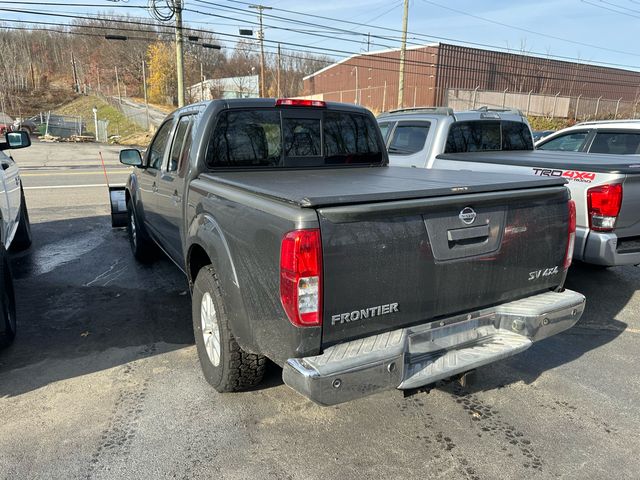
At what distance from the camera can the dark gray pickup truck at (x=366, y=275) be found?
86.8 inches

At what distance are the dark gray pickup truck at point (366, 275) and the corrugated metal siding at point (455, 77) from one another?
143 feet

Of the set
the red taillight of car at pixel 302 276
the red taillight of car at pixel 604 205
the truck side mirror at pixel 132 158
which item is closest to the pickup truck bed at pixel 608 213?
the red taillight of car at pixel 604 205

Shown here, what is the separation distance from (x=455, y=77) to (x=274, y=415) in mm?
47867

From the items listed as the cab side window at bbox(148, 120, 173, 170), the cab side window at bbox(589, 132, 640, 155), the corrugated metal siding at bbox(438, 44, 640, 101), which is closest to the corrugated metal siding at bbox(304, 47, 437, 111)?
the corrugated metal siding at bbox(438, 44, 640, 101)

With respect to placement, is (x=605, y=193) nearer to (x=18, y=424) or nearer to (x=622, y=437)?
(x=622, y=437)

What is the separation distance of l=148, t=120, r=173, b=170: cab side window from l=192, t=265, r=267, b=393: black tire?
200 cm

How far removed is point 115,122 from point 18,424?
56.8 meters

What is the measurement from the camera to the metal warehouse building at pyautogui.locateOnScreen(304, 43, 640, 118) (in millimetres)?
44741

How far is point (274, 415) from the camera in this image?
2.97 m

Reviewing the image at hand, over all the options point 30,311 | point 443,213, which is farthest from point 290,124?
point 30,311

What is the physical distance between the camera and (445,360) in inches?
100

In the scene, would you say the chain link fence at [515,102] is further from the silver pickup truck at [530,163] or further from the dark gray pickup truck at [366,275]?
the dark gray pickup truck at [366,275]

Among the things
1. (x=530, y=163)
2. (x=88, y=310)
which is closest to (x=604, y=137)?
(x=530, y=163)

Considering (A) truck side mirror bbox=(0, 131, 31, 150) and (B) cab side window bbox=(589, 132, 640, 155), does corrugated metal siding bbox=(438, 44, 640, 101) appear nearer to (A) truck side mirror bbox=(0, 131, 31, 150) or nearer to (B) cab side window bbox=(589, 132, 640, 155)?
(B) cab side window bbox=(589, 132, 640, 155)
